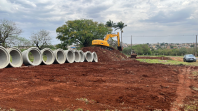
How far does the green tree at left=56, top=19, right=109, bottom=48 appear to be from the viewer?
43.2m

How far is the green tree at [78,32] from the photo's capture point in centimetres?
4322

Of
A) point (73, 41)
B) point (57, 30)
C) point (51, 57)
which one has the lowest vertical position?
point (51, 57)

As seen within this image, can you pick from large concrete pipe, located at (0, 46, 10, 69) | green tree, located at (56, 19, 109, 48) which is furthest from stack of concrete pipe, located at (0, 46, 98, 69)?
green tree, located at (56, 19, 109, 48)

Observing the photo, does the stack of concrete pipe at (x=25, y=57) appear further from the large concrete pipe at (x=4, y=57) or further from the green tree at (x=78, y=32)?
the green tree at (x=78, y=32)

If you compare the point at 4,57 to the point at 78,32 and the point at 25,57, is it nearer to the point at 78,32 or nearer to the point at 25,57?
the point at 25,57

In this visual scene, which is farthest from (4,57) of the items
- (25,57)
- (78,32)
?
(78,32)

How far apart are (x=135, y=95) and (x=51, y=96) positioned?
3.20m

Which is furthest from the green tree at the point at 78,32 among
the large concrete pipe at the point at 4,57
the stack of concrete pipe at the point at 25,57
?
the large concrete pipe at the point at 4,57

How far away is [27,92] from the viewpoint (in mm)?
6270

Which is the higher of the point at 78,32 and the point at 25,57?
the point at 78,32

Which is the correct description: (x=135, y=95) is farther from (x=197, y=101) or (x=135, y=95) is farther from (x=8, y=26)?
(x=8, y=26)

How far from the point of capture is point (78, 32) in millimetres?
42688

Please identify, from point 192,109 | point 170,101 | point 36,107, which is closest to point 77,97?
point 36,107

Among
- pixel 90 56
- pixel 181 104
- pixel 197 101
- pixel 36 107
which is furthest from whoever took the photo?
pixel 90 56
